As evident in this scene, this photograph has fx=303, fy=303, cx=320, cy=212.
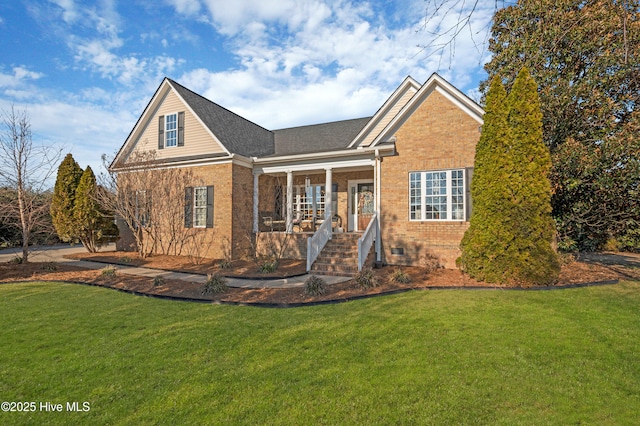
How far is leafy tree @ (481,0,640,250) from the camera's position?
9.77 meters

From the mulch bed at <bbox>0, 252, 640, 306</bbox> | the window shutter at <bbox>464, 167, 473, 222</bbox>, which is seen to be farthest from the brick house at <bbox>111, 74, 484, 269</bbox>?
the mulch bed at <bbox>0, 252, 640, 306</bbox>

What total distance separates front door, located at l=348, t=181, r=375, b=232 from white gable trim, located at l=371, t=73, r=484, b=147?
3.44 meters

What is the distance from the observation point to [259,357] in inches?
165

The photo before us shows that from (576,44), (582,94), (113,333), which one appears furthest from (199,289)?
(576,44)

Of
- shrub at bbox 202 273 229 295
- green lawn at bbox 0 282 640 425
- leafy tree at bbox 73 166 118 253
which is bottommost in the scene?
green lawn at bbox 0 282 640 425

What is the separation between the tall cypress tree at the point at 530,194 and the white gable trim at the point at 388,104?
5763 mm

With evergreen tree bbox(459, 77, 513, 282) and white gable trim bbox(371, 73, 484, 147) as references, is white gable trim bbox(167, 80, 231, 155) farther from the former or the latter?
evergreen tree bbox(459, 77, 513, 282)

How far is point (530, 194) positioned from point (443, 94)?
4.95 metres

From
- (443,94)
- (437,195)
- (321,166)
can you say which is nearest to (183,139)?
(321,166)

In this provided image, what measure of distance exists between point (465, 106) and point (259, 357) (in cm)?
1072

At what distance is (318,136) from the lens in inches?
679

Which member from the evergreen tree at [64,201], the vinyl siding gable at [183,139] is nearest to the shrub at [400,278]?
the vinyl siding gable at [183,139]

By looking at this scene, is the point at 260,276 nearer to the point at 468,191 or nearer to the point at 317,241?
the point at 317,241


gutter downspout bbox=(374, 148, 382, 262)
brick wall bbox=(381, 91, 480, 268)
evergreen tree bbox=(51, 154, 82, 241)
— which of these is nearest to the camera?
brick wall bbox=(381, 91, 480, 268)
